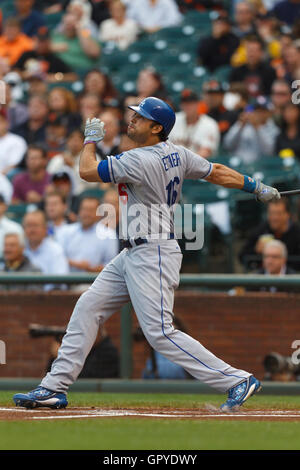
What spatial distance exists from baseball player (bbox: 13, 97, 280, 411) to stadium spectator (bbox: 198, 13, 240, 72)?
325 inches

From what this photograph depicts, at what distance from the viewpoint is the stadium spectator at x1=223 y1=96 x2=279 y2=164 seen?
1157 centimetres

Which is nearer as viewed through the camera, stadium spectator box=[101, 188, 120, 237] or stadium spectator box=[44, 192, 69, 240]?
stadium spectator box=[101, 188, 120, 237]

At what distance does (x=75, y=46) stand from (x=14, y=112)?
2.36 m

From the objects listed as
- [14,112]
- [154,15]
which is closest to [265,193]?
[14,112]

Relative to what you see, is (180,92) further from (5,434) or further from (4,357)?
(5,434)

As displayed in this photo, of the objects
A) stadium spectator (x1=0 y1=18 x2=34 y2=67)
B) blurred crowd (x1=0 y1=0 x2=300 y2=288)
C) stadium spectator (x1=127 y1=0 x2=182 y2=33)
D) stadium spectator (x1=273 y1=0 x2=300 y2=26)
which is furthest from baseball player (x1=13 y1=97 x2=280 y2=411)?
stadium spectator (x1=0 y1=18 x2=34 y2=67)

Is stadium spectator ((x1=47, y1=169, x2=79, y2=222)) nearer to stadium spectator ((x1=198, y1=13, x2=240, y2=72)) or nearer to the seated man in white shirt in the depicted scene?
the seated man in white shirt

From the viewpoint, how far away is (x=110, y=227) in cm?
995

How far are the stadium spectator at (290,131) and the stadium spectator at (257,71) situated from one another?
1.52m

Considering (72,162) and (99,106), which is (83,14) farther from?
(72,162)

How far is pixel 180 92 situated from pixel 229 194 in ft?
10.9

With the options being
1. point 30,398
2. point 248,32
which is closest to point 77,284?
point 30,398

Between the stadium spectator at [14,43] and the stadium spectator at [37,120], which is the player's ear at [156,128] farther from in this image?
the stadium spectator at [14,43]

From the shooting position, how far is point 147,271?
5.99 meters
